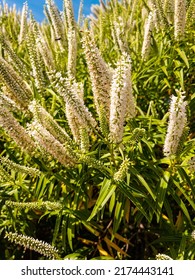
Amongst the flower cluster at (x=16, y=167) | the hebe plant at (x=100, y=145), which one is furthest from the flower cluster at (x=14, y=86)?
the flower cluster at (x=16, y=167)

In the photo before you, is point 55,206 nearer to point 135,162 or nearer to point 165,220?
point 135,162

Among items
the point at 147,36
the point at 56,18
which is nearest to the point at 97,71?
the point at 147,36

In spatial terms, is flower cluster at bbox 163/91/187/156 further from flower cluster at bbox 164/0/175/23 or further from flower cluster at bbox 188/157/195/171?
flower cluster at bbox 164/0/175/23

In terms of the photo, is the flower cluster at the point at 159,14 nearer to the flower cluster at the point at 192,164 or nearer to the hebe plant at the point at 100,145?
the hebe plant at the point at 100,145

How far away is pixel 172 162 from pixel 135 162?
0.27 m

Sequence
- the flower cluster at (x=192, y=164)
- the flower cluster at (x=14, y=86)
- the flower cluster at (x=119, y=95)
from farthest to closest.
Answer: the flower cluster at (x=14, y=86) → the flower cluster at (x=192, y=164) → the flower cluster at (x=119, y=95)

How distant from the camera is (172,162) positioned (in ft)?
8.45

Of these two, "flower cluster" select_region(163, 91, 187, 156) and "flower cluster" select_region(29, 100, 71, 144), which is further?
"flower cluster" select_region(29, 100, 71, 144)

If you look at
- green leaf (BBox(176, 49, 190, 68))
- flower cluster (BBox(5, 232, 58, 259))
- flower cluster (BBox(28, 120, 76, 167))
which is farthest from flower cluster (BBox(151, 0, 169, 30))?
flower cluster (BBox(5, 232, 58, 259))

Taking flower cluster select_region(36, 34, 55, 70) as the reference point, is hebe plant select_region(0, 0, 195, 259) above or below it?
below

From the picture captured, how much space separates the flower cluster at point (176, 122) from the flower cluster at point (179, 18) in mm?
1067

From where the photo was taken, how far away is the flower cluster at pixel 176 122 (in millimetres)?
2158

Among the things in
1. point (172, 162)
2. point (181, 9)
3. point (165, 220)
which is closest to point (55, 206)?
point (172, 162)

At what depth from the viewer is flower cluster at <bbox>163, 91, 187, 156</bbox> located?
7.08 feet
